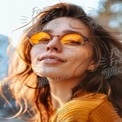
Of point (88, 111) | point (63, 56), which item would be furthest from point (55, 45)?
point (88, 111)

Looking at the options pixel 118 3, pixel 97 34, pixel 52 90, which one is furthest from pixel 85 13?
pixel 52 90

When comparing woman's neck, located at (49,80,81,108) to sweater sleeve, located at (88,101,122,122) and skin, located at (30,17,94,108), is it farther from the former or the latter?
sweater sleeve, located at (88,101,122,122)

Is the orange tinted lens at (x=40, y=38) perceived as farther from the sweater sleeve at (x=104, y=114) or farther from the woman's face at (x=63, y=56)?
the sweater sleeve at (x=104, y=114)

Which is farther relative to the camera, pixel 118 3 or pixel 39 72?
pixel 118 3

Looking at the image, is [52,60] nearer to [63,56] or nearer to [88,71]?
[63,56]

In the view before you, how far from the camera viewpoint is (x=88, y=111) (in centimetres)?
90

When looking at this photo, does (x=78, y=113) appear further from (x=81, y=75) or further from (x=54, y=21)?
(x=54, y=21)

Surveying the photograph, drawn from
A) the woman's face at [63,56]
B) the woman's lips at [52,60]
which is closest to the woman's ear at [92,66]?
the woman's face at [63,56]

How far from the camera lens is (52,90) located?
1.15 m

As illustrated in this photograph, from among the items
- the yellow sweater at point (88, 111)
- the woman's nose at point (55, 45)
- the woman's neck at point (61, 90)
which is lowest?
the woman's neck at point (61, 90)

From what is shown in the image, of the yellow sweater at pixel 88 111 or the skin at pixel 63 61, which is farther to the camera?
the skin at pixel 63 61

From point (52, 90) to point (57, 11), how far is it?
29 cm

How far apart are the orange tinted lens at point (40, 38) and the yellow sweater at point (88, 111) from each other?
251mm

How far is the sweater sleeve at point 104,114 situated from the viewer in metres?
0.90
